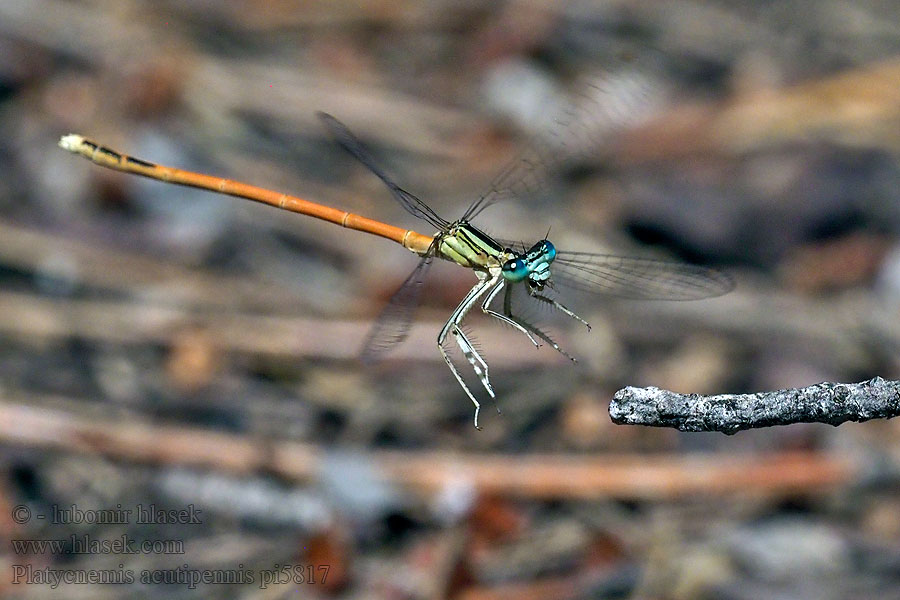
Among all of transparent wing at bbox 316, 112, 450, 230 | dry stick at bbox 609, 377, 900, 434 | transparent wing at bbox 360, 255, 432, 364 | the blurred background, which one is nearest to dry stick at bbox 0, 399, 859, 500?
the blurred background

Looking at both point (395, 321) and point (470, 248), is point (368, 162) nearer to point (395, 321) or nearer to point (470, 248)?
point (470, 248)

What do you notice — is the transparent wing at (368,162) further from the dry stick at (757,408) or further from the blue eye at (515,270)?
the dry stick at (757,408)

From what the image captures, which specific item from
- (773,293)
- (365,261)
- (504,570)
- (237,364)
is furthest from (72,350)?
(773,293)

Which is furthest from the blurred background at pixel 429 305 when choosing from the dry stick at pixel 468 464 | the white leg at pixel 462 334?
the white leg at pixel 462 334

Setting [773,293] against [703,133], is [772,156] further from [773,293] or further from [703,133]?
[773,293]

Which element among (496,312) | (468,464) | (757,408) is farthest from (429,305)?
(757,408)

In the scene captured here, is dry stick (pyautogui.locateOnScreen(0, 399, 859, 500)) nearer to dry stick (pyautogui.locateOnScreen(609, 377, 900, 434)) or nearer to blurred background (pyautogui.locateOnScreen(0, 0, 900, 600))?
blurred background (pyautogui.locateOnScreen(0, 0, 900, 600))
